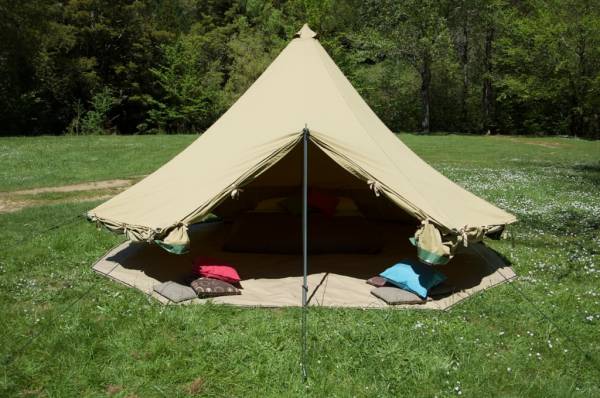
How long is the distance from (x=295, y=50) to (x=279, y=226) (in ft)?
7.11

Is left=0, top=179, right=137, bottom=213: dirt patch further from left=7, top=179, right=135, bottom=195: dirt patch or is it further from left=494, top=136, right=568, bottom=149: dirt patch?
left=494, top=136, right=568, bottom=149: dirt patch

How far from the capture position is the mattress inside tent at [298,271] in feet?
17.4

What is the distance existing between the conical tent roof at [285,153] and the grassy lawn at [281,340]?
0.73 meters

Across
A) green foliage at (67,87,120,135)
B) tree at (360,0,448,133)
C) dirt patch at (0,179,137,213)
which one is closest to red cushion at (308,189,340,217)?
dirt patch at (0,179,137,213)

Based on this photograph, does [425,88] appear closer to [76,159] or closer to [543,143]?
[543,143]

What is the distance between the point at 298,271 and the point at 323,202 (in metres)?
1.52

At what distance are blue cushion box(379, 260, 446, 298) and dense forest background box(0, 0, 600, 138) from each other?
22.8 meters

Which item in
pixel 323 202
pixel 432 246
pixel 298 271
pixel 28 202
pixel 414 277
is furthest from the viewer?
pixel 28 202

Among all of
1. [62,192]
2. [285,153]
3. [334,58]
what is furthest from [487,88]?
[285,153]

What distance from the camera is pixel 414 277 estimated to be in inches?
213

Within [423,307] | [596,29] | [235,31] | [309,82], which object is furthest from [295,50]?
[235,31]

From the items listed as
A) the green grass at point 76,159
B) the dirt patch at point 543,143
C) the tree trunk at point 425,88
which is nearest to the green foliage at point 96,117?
the green grass at point 76,159

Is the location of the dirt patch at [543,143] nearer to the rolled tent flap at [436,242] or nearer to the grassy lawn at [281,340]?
the grassy lawn at [281,340]

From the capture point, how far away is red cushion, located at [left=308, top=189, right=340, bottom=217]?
291 inches
